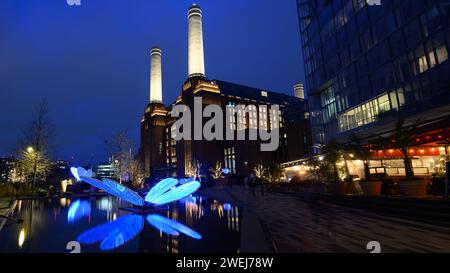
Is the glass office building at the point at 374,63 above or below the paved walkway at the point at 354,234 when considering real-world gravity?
above

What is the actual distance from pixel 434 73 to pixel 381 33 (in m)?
8.43

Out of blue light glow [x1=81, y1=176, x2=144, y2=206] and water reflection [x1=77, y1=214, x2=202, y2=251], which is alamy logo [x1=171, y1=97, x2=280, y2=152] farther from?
water reflection [x1=77, y1=214, x2=202, y2=251]

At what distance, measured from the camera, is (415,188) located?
11406 mm

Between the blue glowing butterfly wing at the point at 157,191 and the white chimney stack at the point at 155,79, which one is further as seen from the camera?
the white chimney stack at the point at 155,79

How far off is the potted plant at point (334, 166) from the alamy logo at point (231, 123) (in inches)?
2450

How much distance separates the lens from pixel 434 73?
21.5 meters

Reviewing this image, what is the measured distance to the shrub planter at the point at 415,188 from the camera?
445 inches

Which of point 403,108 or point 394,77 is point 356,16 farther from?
point 403,108

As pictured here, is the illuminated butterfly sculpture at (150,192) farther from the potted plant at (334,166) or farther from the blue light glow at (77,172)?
the potted plant at (334,166)

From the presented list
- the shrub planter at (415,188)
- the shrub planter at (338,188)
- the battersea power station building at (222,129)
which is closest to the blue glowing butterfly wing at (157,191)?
the shrub planter at (338,188)

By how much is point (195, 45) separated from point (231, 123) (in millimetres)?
34684

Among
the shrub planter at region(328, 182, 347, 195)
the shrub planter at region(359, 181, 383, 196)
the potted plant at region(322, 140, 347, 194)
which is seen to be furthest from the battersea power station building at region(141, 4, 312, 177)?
the shrub planter at region(359, 181, 383, 196)

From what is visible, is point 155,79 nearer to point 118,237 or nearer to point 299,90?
point 299,90
